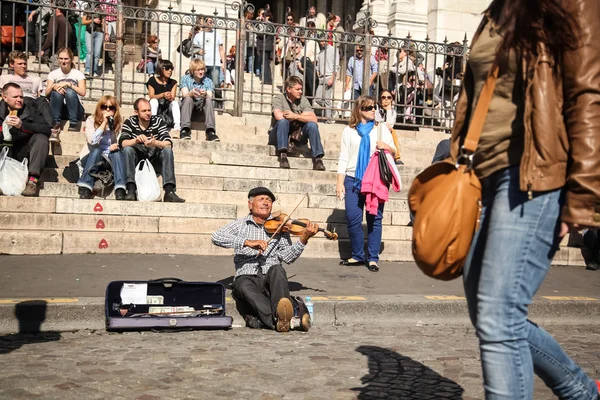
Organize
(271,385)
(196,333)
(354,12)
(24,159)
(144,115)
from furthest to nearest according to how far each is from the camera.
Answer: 1. (354,12)
2. (144,115)
3. (24,159)
4. (196,333)
5. (271,385)

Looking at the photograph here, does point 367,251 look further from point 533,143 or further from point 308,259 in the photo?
point 533,143

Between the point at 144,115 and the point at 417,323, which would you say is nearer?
the point at 417,323

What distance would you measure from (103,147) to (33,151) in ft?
2.90

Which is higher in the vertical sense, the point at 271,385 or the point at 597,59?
the point at 597,59

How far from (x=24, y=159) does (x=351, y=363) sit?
5823 millimetres

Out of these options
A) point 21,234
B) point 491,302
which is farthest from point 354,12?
point 491,302

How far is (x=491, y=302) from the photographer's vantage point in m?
3.25

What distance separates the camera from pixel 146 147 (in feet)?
35.7

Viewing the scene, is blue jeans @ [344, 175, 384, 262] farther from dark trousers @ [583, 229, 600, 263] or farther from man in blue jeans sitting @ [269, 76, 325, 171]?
dark trousers @ [583, 229, 600, 263]

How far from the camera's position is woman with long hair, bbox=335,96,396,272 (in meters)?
10.0

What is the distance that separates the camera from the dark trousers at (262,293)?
23.7 ft

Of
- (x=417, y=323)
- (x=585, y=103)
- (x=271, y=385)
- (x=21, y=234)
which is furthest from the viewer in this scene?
(x=21, y=234)

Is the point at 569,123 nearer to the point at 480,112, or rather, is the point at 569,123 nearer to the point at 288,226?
the point at 480,112

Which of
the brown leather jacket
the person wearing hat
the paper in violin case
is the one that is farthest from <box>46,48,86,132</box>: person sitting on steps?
the brown leather jacket
